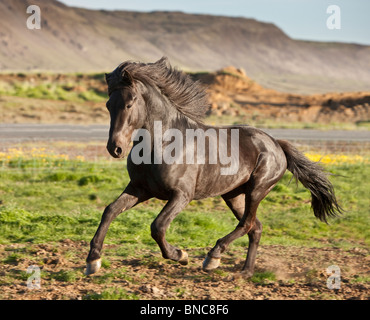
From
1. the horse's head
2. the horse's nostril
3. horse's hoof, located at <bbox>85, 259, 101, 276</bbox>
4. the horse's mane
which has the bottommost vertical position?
horse's hoof, located at <bbox>85, 259, 101, 276</bbox>

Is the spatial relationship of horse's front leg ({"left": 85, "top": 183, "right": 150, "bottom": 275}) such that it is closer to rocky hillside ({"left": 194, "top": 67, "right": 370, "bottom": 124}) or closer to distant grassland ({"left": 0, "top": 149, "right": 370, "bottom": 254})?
distant grassland ({"left": 0, "top": 149, "right": 370, "bottom": 254})

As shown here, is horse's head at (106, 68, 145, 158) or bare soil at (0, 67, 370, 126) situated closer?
horse's head at (106, 68, 145, 158)

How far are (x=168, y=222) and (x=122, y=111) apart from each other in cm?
121

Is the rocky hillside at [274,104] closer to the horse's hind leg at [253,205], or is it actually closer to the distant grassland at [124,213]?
the distant grassland at [124,213]

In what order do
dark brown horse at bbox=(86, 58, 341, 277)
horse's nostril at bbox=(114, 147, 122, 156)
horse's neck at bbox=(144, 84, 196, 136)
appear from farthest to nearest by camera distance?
horse's neck at bbox=(144, 84, 196, 136) < dark brown horse at bbox=(86, 58, 341, 277) < horse's nostril at bbox=(114, 147, 122, 156)

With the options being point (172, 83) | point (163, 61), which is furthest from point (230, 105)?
point (172, 83)

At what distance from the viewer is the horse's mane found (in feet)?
17.7

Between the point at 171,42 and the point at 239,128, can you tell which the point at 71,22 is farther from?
the point at 239,128

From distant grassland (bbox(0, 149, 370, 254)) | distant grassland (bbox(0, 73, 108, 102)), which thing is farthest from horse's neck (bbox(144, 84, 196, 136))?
distant grassland (bbox(0, 73, 108, 102))

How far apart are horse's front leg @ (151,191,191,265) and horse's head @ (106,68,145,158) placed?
2.46 ft
